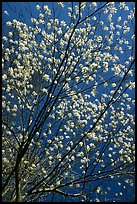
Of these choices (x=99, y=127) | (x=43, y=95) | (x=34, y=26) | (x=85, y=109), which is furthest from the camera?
(x=85, y=109)

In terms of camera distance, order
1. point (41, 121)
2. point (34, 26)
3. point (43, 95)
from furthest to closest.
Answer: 1. point (34, 26)
2. point (43, 95)
3. point (41, 121)

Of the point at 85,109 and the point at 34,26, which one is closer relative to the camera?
the point at 34,26

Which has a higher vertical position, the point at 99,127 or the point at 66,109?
the point at 66,109

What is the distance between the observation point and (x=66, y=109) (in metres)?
6.82

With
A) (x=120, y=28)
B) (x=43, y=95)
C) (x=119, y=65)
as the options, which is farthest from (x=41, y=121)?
(x=120, y=28)

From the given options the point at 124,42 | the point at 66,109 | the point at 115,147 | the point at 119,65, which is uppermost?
the point at 124,42

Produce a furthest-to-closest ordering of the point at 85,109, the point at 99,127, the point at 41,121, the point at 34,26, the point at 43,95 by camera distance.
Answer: the point at 85,109, the point at 99,127, the point at 34,26, the point at 43,95, the point at 41,121

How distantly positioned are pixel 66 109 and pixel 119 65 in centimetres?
151

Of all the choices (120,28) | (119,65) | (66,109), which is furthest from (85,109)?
(120,28)

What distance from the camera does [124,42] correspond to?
634 centimetres

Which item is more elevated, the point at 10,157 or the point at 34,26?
the point at 34,26

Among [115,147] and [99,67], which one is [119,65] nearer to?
[99,67]

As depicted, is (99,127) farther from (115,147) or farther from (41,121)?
(41,121)

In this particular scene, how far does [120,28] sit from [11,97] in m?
2.63
